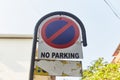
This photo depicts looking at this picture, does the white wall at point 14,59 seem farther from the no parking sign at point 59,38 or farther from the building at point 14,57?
the no parking sign at point 59,38

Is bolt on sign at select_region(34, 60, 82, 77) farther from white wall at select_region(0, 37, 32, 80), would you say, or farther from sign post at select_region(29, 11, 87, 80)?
white wall at select_region(0, 37, 32, 80)

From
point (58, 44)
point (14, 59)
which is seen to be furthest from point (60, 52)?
point (14, 59)

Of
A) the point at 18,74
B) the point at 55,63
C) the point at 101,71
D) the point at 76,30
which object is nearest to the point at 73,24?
the point at 76,30

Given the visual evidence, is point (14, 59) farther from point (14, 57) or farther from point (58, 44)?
point (58, 44)

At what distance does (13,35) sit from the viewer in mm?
4039

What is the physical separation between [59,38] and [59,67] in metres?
0.23

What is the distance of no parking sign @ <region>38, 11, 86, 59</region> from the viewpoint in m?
2.02

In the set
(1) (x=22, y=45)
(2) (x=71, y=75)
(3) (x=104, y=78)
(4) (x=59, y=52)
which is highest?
(3) (x=104, y=78)

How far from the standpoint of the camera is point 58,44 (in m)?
2.04

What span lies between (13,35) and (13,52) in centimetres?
29

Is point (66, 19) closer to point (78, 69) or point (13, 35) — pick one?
point (78, 69)

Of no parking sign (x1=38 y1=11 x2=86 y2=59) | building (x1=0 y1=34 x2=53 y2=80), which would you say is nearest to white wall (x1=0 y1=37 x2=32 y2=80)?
building (x1=0 y1=34 x2=53 y2=80)

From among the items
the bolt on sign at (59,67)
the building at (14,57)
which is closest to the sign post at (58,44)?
the bolt on sign at (59,67)

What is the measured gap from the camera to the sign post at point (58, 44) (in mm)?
1966
